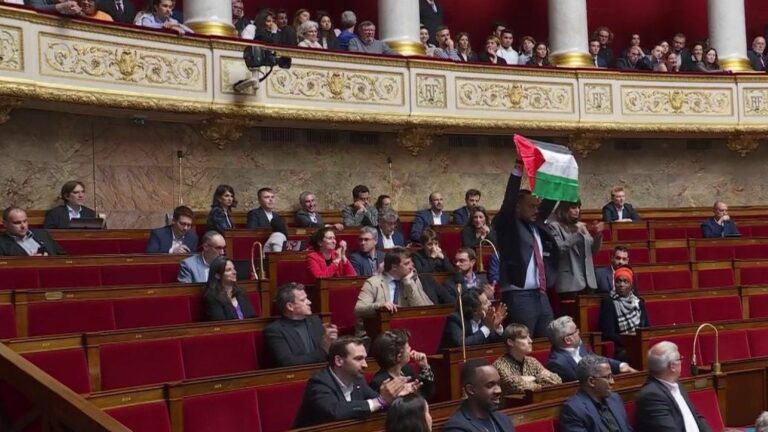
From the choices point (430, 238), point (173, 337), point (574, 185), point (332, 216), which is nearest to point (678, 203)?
point (332, 216)

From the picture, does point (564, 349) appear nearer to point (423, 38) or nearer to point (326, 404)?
point (326, 404)

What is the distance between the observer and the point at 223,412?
3.49m

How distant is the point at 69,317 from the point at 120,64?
2743mm

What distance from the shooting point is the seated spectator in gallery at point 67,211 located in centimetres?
578

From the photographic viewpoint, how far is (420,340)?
4.71m

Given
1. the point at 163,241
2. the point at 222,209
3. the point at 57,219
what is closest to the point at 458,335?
the point at 163,241

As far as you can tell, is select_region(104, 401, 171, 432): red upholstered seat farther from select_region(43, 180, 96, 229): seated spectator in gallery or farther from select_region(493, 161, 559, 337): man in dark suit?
select_region(43, 180, 96, 229): seated spectator in gallery

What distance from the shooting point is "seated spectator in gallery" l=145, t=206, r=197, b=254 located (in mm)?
5629

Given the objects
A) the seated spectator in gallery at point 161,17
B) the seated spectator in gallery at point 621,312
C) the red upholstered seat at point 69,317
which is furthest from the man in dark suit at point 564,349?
the seated spectator in gallery at point 161,17

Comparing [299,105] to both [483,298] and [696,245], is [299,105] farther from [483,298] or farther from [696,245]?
[483,298]

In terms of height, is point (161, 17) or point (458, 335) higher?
point (161, 17)

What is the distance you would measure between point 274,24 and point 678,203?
162 inches

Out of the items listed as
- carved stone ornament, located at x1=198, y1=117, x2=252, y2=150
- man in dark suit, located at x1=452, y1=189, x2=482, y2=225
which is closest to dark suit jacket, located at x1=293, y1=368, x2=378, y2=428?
man in dark suit, located at x1=452, y1=189, x2=482, y2=225

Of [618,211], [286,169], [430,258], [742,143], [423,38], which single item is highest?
[423,38]
